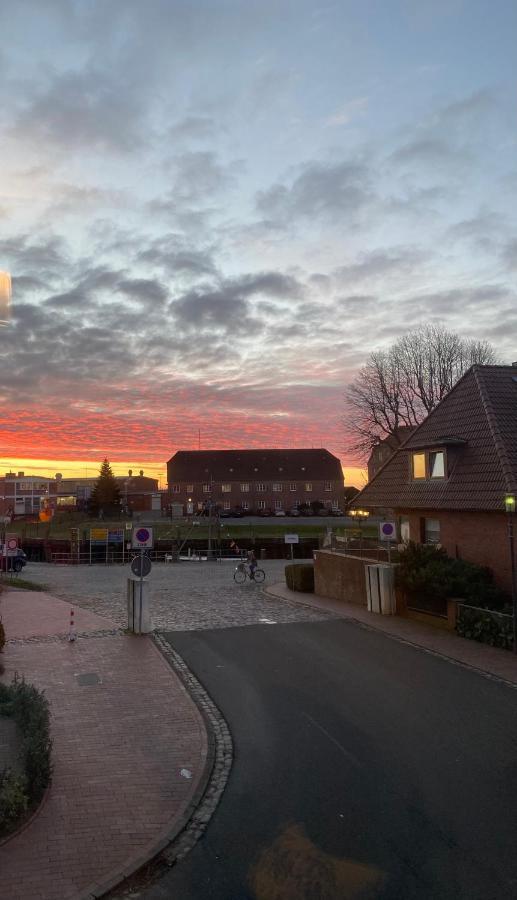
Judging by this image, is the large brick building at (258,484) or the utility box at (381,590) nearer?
the utility box at (381,590)

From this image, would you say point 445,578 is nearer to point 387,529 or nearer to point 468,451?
point 387,529

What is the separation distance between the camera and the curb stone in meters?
6.24

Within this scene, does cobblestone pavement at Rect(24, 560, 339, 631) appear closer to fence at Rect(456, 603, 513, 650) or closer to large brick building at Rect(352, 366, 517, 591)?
large brick building at Rect(352, 366, 517, 591)

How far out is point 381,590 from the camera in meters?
21.7

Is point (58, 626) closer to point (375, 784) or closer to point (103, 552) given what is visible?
point (375, 784)

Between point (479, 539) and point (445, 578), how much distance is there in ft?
6.75

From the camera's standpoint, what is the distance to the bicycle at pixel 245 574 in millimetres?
34750

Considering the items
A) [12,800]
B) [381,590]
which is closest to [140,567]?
[381,590]

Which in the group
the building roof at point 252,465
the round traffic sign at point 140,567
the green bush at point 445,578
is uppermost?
the building roof at point 252,465

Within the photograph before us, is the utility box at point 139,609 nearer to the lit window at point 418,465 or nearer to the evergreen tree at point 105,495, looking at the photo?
the lit window at point 418,465

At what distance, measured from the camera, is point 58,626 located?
65.7ft

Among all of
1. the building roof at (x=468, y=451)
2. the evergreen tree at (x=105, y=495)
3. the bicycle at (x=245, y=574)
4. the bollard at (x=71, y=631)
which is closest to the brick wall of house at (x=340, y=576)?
the building roof at (x=468, y=451)

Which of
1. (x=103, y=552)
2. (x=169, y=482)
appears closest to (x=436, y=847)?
(x=103, y=552)

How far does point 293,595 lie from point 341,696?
51.6ft
